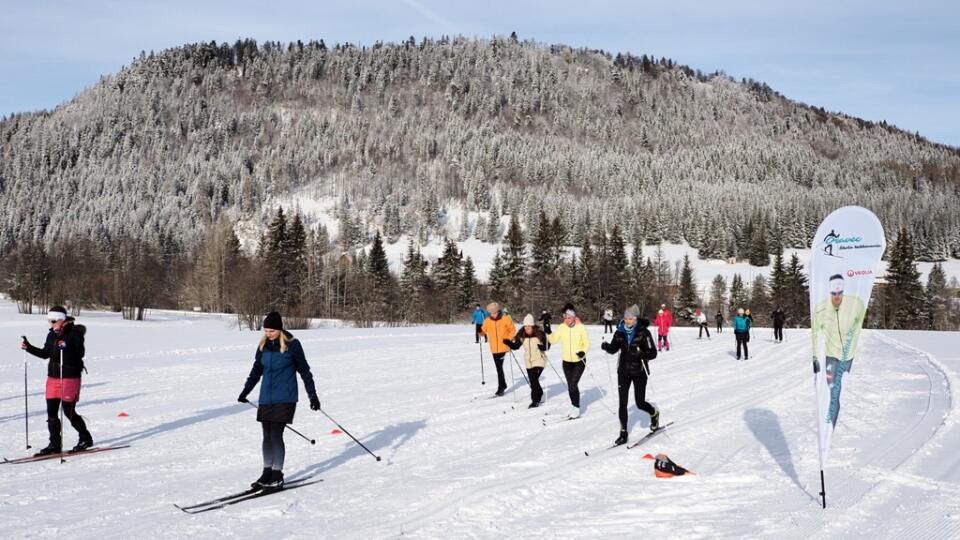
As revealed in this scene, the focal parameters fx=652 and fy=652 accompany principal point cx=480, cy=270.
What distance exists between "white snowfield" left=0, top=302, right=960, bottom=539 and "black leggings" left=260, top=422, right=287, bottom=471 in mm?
357

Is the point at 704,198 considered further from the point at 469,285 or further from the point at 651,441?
the point at 651,441

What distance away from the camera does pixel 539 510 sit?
6.01m

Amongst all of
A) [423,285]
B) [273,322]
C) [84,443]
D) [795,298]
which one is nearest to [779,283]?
[795,298]

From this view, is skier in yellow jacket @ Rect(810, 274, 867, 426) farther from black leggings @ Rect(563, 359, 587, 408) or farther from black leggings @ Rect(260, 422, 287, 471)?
black leggings @ Rect(260, 422, 287, 471)

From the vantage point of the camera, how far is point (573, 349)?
10.4m

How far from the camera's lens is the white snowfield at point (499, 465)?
5629 mm

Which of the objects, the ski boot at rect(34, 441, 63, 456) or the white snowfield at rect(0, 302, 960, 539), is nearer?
the white snowfield at rect(0, 302, 960, 539)

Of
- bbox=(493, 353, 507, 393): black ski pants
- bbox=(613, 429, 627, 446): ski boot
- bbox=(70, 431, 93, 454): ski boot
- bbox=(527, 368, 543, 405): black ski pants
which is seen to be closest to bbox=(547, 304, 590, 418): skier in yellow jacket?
bbox=(527, 368, 543, 405): black ski pants

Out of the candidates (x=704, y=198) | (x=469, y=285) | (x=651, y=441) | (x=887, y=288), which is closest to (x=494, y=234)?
(x=704, y=198)

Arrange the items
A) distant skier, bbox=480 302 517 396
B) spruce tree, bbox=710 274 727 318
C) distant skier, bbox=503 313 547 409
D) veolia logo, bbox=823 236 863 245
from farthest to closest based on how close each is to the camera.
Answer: spruce tree, bbox=710 274 727 318
distant skier, bbox=480 302 517 396
distant skier, bbox=503 313 547 409
veolia logo, bbox=823 236 863 245

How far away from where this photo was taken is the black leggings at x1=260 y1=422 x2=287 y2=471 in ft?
22.0

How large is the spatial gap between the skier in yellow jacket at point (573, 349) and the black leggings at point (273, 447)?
190 inches

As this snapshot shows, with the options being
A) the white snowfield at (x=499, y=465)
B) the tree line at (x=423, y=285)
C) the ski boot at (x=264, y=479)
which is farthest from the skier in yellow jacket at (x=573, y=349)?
the tree line at (x=423, y=285)

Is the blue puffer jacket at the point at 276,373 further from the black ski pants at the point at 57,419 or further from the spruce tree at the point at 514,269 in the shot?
the spruce tree at the point at 514,269
